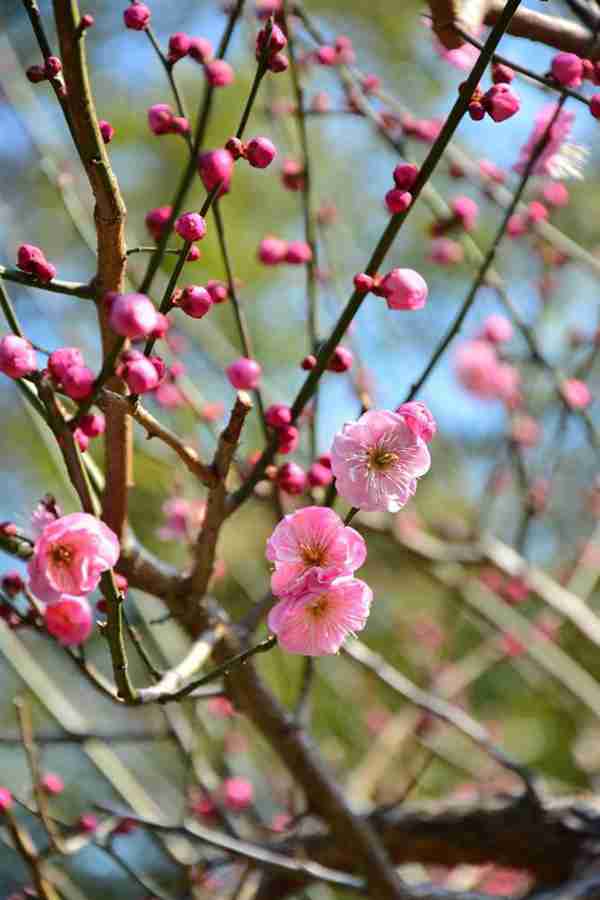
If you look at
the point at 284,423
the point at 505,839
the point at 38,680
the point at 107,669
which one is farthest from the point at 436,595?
the point at 284,423

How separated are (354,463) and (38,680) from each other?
3.23 feet

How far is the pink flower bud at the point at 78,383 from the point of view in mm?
841

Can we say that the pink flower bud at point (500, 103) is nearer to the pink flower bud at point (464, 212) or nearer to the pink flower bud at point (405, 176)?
the pink flower bud at point (405, 176)

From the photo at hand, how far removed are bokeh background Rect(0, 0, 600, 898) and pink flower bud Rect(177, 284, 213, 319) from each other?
1.09 m

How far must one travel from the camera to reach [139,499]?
349 cm

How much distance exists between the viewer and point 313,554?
96 cm

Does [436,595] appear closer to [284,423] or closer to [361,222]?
[361,222]

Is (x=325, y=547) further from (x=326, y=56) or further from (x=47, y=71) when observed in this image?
(x=326, y=56)

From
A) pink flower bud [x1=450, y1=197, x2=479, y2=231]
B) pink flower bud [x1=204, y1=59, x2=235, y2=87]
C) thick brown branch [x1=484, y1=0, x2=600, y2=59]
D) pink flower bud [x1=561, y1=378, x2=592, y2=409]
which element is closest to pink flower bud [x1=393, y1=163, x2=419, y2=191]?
pink flower bud [x1=204, y1=59, x2=235, y2=87]

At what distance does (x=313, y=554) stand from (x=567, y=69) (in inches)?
24.2

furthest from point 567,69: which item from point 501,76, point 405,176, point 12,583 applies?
point 12,583

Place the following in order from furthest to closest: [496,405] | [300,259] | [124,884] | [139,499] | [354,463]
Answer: [139,499] → [496,405] → [124,884] → [300,259] → [354,463]

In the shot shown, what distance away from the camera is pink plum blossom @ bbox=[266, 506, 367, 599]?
0.94 m

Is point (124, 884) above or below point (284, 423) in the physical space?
below
